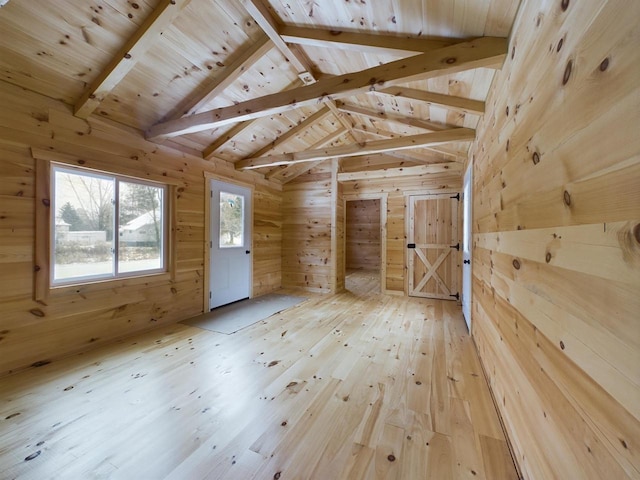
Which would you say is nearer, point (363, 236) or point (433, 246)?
point (433, 246)

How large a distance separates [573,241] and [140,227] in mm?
3792

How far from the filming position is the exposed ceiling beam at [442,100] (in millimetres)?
2357

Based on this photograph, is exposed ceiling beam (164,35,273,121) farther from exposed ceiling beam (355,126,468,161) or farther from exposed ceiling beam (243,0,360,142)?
exposed ceiling beam (355,126,468,161)

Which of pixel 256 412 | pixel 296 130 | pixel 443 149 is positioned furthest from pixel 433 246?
pixel 256 412

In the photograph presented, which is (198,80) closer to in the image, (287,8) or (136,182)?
(287,8)

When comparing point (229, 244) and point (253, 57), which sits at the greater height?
point (253, 57)

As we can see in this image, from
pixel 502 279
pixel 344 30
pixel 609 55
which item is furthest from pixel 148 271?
pixel 609 55

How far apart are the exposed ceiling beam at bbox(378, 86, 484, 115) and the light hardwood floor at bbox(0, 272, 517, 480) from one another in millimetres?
2415

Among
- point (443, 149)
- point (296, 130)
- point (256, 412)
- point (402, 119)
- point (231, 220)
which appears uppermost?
point (296, 130)

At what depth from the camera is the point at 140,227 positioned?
3.07 meters

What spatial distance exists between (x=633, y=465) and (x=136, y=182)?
3.99 metres

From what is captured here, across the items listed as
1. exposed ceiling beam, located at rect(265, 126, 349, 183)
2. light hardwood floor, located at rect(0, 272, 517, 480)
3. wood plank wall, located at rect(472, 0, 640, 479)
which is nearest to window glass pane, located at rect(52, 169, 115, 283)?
light hardwood floor, located at rect(0, 272, 517, 480)

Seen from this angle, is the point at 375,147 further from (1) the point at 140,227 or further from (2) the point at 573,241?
(1) the point at 140,227

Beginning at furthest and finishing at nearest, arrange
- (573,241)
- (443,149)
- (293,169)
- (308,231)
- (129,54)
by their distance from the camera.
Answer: (308,231)
(293,169)
(443,149)
(129,54)
(573,241)
